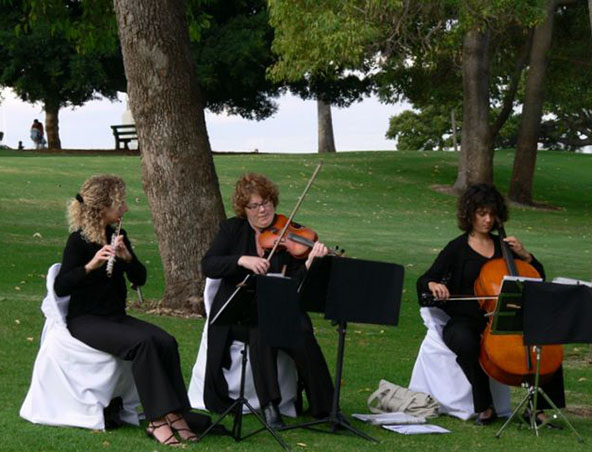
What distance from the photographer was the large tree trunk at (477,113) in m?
32.4

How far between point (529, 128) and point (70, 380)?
1121 inches

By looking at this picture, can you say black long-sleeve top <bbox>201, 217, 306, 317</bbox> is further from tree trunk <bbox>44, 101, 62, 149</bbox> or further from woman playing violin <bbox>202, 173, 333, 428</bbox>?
tree trunk <bbox>44, 101, 62, 149</bbox>

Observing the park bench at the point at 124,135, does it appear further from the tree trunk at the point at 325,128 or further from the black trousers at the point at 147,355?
the black trousers at the point at 147,355

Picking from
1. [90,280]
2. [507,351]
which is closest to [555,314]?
[507,351]

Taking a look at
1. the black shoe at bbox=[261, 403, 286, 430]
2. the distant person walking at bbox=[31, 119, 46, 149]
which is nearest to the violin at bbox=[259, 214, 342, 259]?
the black shoe at bbox=[261, 403, 286, 430]

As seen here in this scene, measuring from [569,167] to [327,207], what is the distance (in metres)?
17.8

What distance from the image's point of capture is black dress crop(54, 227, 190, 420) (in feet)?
24.3

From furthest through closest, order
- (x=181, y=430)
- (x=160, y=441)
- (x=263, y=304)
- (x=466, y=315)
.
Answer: (x=466, y=315) → (x=181, y=430) → (x=160, y=441) → (x=263, y=304)

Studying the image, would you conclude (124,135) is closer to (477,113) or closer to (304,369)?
(477,113)

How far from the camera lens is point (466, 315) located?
869 centimetres

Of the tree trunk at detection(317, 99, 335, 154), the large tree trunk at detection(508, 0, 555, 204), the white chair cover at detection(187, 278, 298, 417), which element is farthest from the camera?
the tree trunk at detection(317, 99, 335, 154)

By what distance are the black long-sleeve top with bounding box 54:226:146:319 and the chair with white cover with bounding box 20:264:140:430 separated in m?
0.12

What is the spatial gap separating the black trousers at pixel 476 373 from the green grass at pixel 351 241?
23 cm

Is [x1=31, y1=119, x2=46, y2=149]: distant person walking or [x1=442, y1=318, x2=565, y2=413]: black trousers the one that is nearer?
[x1=442, y1=318, x2=565, y2=413]: black trousers
